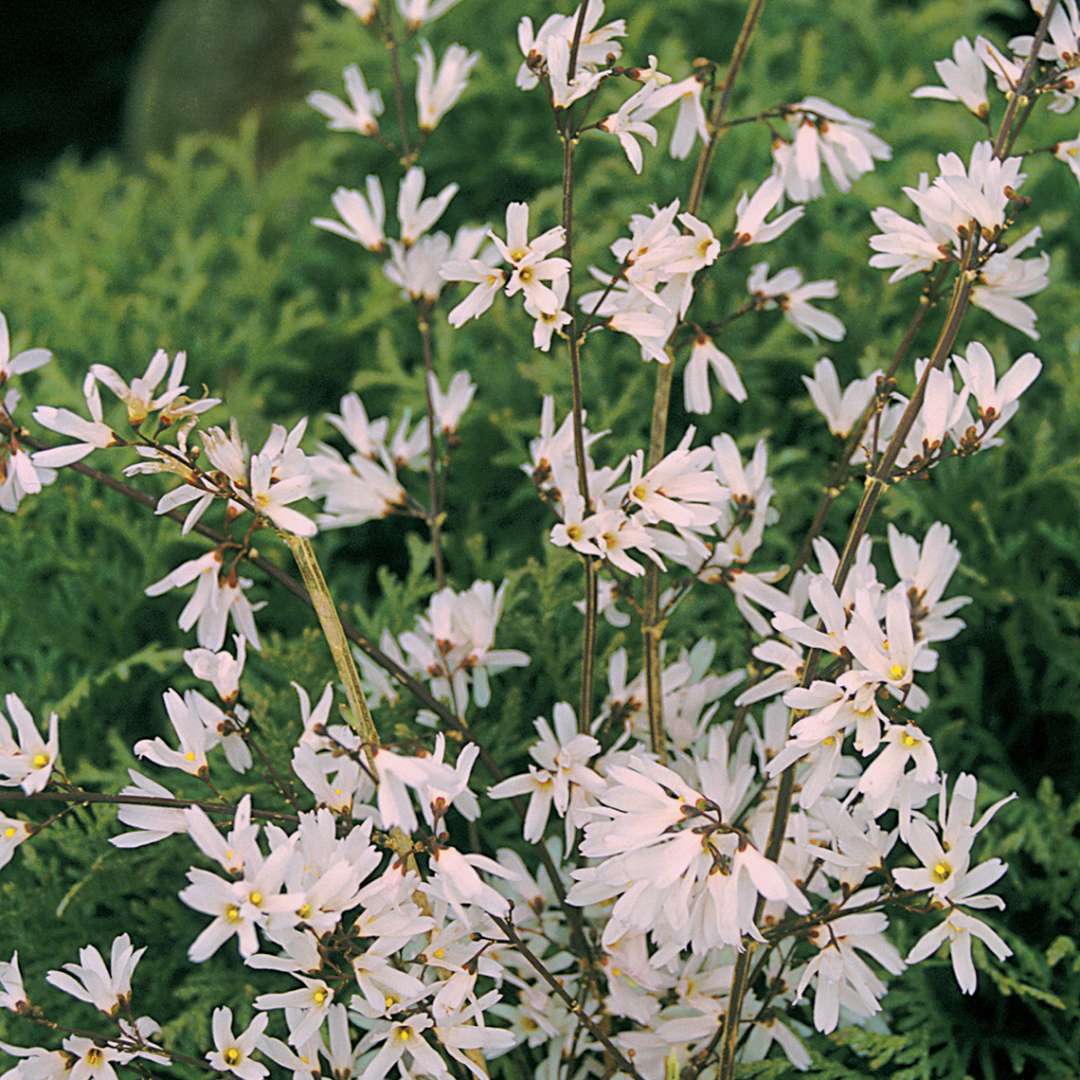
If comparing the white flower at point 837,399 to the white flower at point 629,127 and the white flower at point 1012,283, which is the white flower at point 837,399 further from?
the white flower at point 629,127

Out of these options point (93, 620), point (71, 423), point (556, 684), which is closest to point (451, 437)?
point (556, 684)

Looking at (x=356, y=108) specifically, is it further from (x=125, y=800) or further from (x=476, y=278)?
(x=125, y=800)

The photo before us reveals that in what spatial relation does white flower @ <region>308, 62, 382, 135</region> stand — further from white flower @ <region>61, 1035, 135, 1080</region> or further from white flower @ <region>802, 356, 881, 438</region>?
white flower @ <region>61, 1035, 135, 1080</region>

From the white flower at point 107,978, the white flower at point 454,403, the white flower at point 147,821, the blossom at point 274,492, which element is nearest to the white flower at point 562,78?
the blossom at point 274,492

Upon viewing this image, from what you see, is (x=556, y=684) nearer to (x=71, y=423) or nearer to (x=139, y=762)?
(x=139, y=762)

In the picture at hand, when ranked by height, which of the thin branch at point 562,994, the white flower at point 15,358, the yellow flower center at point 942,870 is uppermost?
the white flower at point 15,358

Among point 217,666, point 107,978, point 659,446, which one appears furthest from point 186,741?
point 659,446

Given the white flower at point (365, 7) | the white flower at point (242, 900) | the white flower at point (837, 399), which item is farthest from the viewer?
the white flower at point (365, 7)
